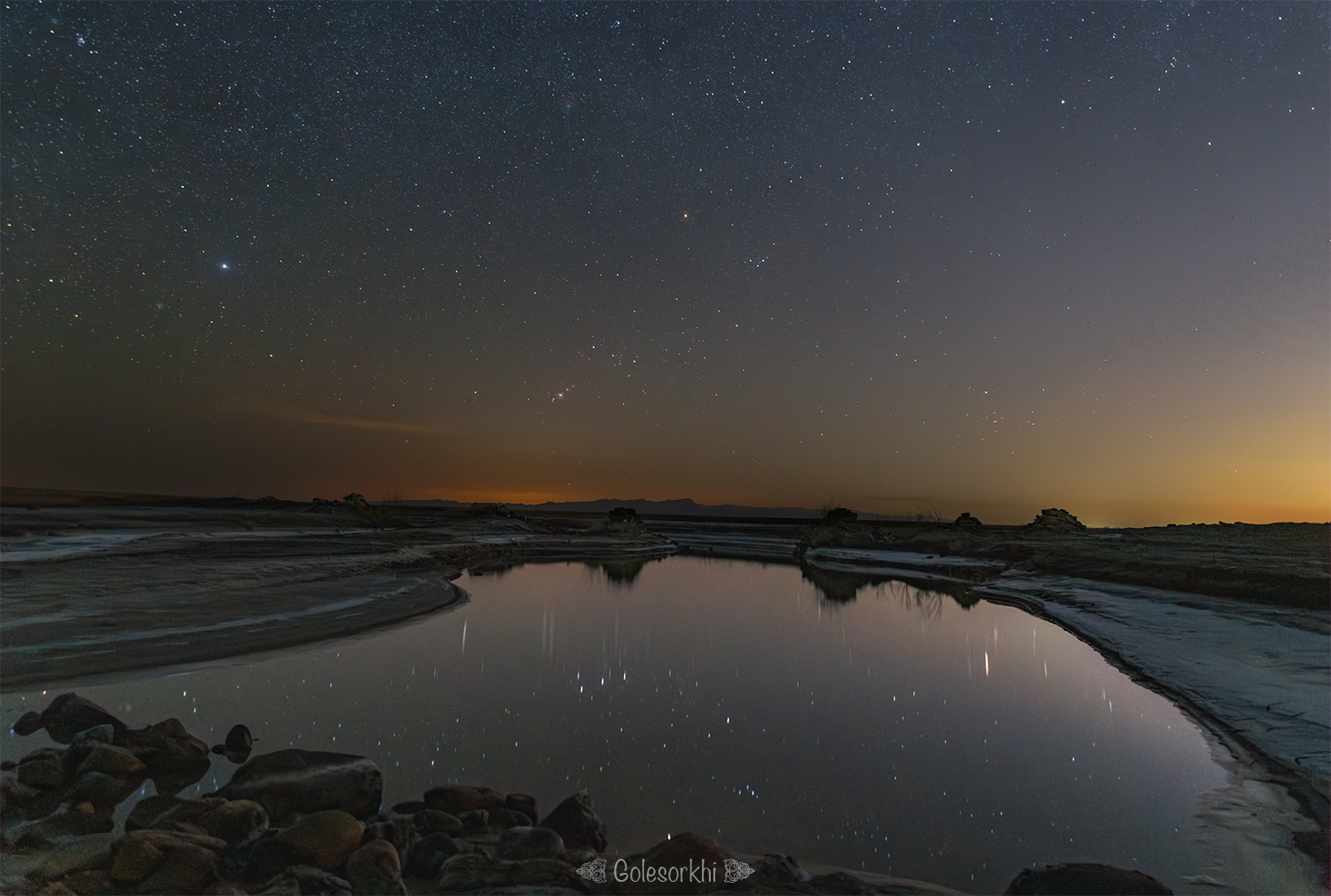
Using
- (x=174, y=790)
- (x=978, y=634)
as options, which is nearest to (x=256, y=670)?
(x=174, y=790)

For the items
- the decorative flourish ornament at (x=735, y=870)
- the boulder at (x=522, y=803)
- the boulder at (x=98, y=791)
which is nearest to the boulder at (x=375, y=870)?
the boulder at (x=522, y=803)

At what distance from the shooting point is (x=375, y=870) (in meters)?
4.76

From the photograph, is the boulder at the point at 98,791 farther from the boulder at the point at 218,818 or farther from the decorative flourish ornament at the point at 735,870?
the decorative flourish ornament at the point at 735,870

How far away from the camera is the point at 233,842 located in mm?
5062

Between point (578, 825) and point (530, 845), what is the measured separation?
56cm

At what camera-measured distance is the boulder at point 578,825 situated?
5.51 metres

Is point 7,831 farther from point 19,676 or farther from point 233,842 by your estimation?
point 19,676

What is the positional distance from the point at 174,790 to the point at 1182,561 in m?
34.7

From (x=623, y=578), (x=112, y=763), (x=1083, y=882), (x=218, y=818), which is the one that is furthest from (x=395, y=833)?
(x=623, y=578)

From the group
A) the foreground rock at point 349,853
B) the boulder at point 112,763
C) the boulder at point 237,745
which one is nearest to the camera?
the foreground rock at point 349,853

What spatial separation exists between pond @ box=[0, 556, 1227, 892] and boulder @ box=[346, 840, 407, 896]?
5.52 feet

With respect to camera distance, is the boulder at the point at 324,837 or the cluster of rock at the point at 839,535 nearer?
the boulder at the point at 324,837

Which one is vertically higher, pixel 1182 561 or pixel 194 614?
pixel 1182 561

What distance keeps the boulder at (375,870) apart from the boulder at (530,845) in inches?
30.6
